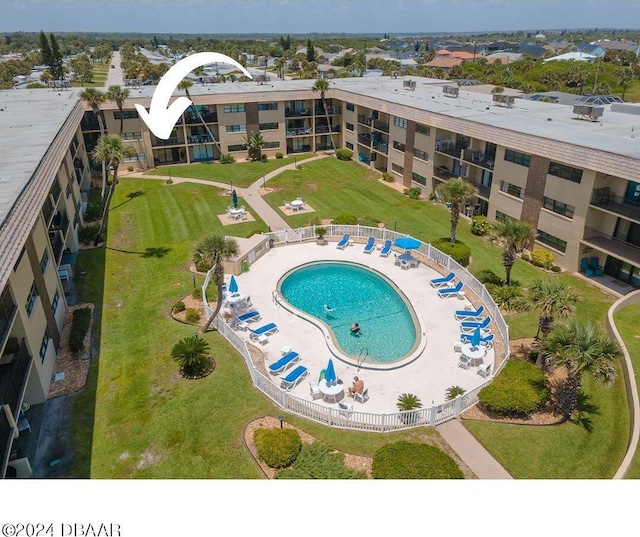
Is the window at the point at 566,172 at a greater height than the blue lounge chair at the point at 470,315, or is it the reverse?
the window at the point at 566,172

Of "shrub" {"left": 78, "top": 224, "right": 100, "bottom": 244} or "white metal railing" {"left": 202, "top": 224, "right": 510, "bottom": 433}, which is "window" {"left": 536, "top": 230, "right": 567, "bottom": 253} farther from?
"shrub" {"left": 78, "top": 224, "right": 100, "bottom": 244}

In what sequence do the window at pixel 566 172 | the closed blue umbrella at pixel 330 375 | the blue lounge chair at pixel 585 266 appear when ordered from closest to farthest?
the closed blue umbrella at pixel 330 375
the window at pixel 566 172
the blue lounge chair at pixel 585 266

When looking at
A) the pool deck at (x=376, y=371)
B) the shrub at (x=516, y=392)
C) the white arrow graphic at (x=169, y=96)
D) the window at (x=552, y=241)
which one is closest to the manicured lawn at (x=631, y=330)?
the shrub at (x=516, y=392)

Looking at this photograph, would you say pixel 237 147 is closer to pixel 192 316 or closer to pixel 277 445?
pixel 192 316

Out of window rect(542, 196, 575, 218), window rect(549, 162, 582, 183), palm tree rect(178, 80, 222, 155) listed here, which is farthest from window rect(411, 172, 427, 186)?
palm tree rect(178, 80, 222, 155)

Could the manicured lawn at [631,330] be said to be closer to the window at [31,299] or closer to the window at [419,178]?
the window at [419,178]

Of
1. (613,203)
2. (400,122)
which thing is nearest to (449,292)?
(613,203)

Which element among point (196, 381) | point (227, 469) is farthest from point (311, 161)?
point (227, 469)
